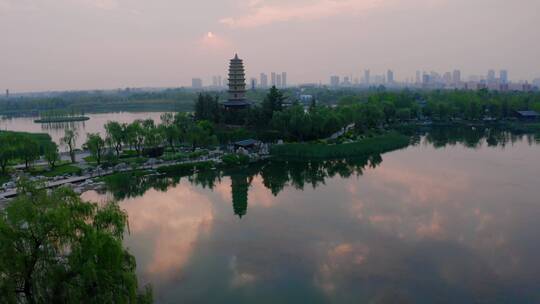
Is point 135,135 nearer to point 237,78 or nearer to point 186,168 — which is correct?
point 186,168

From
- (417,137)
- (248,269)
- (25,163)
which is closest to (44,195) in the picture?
(248,269)

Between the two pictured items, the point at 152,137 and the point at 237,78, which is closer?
the point at 152,137

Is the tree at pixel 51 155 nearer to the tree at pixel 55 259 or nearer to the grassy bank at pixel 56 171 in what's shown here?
the grassy bank at pixel 56 171

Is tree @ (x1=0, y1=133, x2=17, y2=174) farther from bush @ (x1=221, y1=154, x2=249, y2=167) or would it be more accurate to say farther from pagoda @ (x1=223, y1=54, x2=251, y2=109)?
pagoda @ (x1=223, y1=54, x2=251, y2=109)

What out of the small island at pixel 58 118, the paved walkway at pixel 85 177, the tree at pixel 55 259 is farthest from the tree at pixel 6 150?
the small island at pixel 58 118

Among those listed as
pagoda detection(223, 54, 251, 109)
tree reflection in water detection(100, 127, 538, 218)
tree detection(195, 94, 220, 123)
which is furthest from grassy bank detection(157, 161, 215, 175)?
pagoda detection(223, 54, 251, 109)

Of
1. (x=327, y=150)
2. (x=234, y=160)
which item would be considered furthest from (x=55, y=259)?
(x=327, y=150)

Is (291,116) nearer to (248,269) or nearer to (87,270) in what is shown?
(248,269)

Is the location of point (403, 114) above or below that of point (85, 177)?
above
